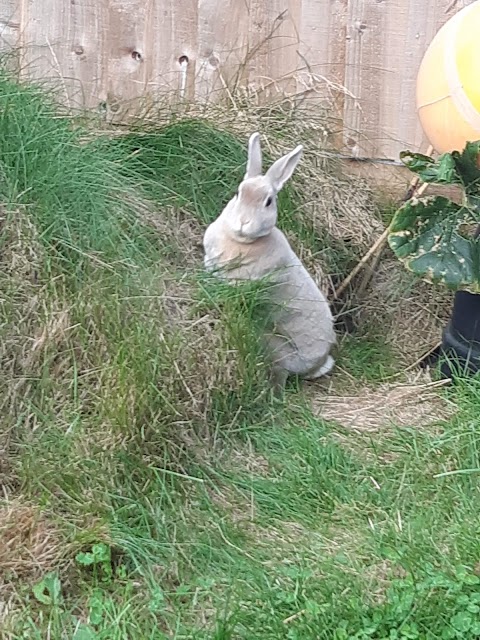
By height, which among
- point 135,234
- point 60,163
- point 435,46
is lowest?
point 135,234

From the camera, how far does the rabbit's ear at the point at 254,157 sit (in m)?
3.27

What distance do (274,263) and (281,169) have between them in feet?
1.16

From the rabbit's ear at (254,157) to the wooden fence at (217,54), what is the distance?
97cm

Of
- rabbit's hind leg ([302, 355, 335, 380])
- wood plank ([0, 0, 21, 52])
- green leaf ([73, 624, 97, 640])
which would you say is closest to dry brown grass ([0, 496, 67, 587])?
green leaf ([73, 624, 97, 640])

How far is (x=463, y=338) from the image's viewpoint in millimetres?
Answer: 3357

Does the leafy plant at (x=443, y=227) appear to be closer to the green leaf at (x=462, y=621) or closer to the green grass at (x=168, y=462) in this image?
the green grass at (x=168, y=462)

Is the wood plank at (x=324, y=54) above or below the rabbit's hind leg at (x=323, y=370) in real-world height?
above

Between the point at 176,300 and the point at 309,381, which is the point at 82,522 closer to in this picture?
the point at 176,300

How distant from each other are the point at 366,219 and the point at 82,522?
2.06m

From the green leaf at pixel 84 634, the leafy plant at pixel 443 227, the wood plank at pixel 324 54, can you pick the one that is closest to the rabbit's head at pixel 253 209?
the leafy plant at pixel 443 227

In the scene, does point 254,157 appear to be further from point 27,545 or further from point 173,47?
point 27,545

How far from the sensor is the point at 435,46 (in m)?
3.22

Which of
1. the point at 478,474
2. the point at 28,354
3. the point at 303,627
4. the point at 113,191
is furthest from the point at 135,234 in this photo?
the point at 303,627

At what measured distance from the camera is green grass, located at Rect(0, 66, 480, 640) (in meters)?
2.14
